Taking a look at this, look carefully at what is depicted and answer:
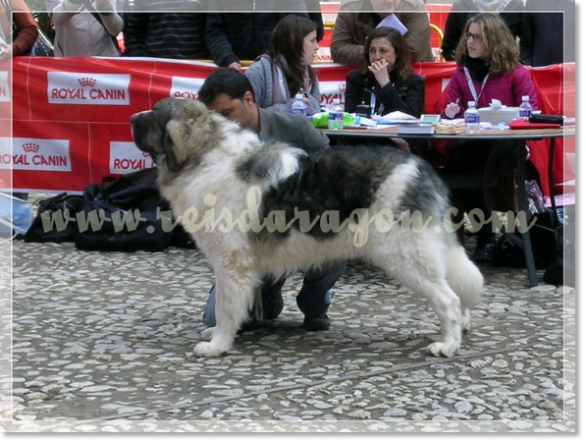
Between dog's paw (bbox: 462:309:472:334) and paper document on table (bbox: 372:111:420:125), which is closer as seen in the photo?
dog's paw (bbox: 462:309:472:334)

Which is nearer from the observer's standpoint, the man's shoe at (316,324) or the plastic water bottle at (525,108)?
the man's shoe at (316,324)

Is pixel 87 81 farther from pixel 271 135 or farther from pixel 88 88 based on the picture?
pixel 271 135

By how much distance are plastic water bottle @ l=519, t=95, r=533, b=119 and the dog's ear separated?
307 cm

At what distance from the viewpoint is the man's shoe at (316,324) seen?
17.9 ft

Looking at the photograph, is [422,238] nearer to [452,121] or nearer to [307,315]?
[307,315]

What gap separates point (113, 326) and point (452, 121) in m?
3.03

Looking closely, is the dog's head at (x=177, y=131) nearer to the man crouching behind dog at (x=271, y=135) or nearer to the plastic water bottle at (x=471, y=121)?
the man crouching behind dog at (x=271, y=135)

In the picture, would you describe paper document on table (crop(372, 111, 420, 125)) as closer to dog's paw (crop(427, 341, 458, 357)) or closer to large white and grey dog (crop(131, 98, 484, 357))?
large white and grey dog (crop(131, 98, 484, 357))

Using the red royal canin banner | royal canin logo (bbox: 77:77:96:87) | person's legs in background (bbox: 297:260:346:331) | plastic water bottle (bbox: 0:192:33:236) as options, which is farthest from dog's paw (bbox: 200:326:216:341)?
royal canin logo (bbox: 77:77:96:87)

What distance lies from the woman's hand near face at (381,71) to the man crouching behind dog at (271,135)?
1966mm

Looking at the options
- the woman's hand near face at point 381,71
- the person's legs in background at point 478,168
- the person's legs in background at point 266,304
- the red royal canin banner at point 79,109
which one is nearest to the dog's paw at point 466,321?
the person's legs in background at point 266,304

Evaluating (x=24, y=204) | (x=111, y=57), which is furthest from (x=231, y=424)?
(x=111, y=57)

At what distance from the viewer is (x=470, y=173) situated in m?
7.09

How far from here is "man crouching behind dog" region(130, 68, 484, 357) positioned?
15.6ft
